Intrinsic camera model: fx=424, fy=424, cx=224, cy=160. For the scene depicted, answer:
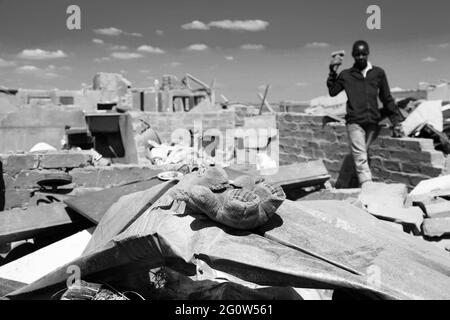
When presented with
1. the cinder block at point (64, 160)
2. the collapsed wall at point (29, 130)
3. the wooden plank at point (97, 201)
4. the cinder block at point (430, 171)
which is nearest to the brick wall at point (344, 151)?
the cinder block at point (430, 171)

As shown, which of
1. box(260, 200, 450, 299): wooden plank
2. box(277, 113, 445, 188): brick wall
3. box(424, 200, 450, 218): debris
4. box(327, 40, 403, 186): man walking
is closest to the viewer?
box(260, 200, 450, 299): wooden plank

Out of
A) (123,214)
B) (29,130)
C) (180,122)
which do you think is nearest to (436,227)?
(123,214)

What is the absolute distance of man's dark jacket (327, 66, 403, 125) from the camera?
6184 mm

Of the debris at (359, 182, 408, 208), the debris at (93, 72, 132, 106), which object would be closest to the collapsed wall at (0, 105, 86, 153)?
the debris at (359, 182, 408, 208)

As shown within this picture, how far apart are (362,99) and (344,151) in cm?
119

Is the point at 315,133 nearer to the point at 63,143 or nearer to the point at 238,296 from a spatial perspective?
the point at 63,143

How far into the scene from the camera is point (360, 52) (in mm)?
6070

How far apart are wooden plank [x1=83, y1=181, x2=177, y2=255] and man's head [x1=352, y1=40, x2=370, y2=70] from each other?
13.0ft

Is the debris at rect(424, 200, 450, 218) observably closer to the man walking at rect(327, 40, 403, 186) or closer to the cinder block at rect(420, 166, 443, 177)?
the cinder block at rect(420, 166, 443, 177)

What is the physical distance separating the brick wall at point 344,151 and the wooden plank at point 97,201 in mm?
3854

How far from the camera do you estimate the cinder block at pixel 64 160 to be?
514 cm

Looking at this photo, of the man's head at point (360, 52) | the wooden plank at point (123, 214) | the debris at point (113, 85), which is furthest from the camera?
the debris at point (113, 85)

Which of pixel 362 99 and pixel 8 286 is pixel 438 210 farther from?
pixel 8 286

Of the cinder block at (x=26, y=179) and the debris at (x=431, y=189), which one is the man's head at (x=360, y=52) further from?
the cinder block at (x=26, y=179)
